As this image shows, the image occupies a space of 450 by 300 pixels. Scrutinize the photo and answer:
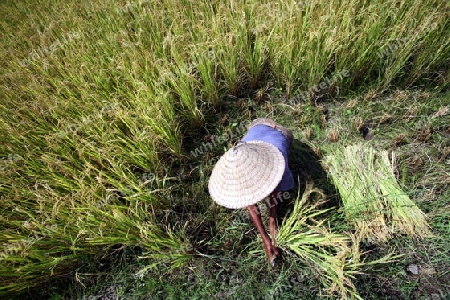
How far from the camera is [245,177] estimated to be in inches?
49.1

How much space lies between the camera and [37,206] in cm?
165

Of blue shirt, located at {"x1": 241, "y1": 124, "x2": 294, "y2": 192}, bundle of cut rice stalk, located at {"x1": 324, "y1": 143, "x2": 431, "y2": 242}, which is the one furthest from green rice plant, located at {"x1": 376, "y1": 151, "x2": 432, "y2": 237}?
blue shirt, located at {"x1": 241, "y1": 124, "x2": 294, "y2": 192}

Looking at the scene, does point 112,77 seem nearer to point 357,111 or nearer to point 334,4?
point 334,4

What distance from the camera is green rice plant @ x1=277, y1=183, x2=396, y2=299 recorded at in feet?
4.71

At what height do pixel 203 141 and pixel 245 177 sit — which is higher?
pixel 245 177

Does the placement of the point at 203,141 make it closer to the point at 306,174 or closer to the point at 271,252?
the point at 306,174

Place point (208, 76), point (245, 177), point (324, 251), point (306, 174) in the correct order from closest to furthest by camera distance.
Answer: point (245, 177)
point (324, 251)
point (306, 174)
point (208, 76)

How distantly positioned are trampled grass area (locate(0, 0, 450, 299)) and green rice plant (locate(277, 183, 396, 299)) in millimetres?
13

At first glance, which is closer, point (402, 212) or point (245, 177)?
point (245, 177)

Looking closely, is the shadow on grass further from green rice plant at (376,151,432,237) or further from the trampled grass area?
green rice plant at (376,151,432,237)

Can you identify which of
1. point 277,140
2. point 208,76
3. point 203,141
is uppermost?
point 208,76

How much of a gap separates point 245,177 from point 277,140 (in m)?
Result: 0.57

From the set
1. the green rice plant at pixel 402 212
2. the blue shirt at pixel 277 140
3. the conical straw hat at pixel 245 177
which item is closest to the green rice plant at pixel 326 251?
the blue shirt at pixel 277 140

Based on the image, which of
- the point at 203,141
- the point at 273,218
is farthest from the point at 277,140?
the point at 203,141
